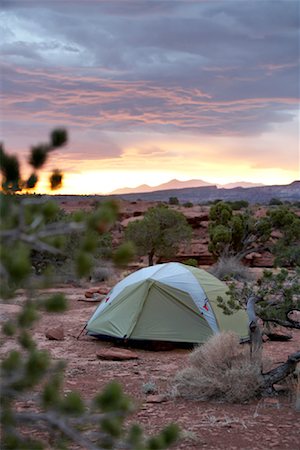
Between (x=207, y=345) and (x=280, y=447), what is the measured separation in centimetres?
245

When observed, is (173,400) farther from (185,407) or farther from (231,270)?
(231,270)

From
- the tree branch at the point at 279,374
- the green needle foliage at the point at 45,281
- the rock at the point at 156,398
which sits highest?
the green needle foliage at the point at 45,281

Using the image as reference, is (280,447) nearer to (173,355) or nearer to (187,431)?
(187,431)

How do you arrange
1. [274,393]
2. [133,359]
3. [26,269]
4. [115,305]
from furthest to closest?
[115,305] < [133,359] < [274,393] < [26,269]

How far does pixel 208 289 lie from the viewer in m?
11.3

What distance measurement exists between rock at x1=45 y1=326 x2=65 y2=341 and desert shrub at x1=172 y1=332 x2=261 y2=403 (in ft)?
13.0

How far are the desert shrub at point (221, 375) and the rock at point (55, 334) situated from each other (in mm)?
3963

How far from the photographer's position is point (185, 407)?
7.11 meters

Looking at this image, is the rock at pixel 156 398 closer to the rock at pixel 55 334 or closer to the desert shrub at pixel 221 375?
the desert shrub at pixel 221 375

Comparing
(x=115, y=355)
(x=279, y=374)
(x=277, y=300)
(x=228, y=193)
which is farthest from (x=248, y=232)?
(x=228, y=193)

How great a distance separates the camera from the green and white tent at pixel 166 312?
10711 mm

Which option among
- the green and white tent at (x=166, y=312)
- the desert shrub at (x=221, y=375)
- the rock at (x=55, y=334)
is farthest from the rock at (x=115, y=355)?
the desert shrub at (x=221, y=375)

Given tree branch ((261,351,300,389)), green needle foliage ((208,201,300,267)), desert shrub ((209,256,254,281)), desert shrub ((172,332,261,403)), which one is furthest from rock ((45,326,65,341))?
green needle foliage ((208,201,300,267))

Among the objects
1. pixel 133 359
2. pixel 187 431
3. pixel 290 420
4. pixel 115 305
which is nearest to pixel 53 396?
pixel 187 431
